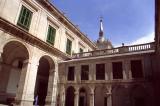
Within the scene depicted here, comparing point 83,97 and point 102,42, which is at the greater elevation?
point 102,42

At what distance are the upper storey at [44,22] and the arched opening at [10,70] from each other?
2519 mm

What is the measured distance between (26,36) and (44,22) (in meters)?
3.32

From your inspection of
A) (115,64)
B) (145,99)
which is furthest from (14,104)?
(145,99)

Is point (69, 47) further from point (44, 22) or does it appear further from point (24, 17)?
point (24, 17)

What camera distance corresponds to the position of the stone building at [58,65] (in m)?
12.5

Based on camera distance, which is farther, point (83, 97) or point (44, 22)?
point (83, 97)

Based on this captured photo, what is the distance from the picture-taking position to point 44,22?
52.2 ft

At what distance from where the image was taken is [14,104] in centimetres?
1222

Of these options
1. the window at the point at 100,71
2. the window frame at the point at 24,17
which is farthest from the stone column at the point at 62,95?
the window frame at the point at 24,17

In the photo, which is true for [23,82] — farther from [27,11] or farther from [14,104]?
[27,11]

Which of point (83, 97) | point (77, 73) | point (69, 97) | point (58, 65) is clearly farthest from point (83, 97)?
point (58, 65)

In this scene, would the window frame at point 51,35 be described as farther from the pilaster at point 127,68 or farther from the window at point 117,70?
the pilaster at point 127,68

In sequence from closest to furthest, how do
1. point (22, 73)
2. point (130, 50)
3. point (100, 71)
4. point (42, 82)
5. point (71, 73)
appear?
point (22, 73) < point (130, 50) < point (100, 71) < point (71, 73) < point (42, 82)

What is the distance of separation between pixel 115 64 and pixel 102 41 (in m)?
26.1
